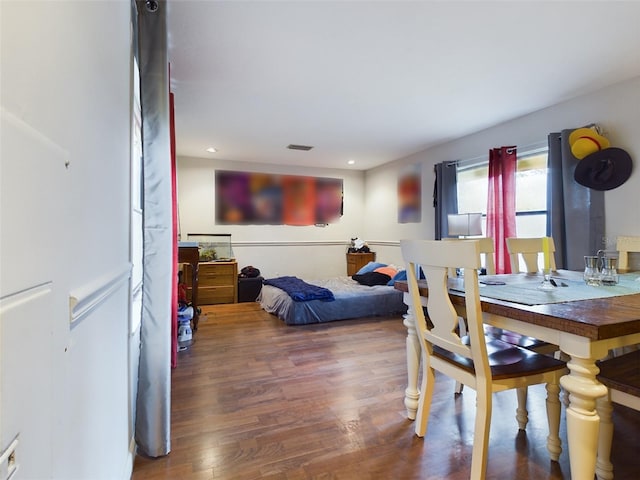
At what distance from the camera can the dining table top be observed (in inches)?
42.4

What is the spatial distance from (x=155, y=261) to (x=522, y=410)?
6.59 ft

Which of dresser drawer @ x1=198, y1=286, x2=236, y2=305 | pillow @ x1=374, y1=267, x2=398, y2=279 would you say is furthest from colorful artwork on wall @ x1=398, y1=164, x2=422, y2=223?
dresser drawer @ x1=198, y1=286, x2=236, y2=305

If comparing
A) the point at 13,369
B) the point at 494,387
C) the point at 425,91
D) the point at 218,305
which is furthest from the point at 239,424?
the point at 218,305

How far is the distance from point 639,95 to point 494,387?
9.17 ft

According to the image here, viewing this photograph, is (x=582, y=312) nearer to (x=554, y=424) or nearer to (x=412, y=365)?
(x=554, y=424)

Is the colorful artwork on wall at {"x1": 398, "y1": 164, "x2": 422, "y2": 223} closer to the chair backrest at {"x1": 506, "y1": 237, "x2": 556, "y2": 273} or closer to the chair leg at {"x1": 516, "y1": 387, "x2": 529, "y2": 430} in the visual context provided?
the chair backrest at {"x1": 506, "y1": 237, "x2": 556, "y2": 273}

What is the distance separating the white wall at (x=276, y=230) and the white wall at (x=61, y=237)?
4.32 metres

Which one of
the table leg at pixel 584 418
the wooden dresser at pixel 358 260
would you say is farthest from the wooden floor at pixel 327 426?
the wooden dresser at pixel 358 260

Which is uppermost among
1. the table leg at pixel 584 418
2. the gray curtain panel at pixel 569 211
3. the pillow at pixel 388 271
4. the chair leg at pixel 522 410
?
the gray curtain panel at pixel 569 211

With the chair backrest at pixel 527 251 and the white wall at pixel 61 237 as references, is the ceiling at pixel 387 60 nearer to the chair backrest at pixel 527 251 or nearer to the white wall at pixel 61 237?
the white wall at pixel 61 237

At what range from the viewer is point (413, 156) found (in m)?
5.20

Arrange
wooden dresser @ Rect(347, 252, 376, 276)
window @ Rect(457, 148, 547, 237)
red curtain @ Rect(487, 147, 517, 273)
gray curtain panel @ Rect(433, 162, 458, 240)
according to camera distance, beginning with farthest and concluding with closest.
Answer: wooden dresser @ Rect(347, 252, 376, 276) → gray curtain panel @ Rect(433, 162, 458, 240) → red curtain @ Rect(487, 147, 517, 273) → window @ Rect(457, 148, 547, 237)

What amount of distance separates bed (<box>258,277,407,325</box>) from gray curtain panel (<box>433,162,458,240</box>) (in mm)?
1069

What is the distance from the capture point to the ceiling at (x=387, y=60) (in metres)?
1.89
